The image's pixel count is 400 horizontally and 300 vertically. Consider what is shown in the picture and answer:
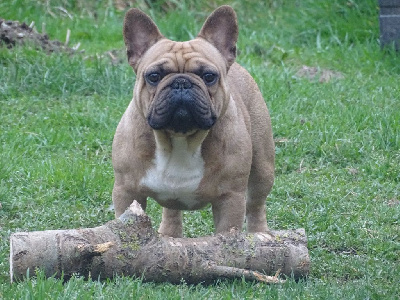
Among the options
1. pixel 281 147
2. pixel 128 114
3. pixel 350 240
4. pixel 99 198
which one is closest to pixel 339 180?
pixel 281 147

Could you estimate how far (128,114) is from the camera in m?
5.26

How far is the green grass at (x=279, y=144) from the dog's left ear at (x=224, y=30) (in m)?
1.40

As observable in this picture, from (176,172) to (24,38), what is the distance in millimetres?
5142

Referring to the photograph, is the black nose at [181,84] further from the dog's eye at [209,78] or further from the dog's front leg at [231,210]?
the dog's front leg at [231,210]

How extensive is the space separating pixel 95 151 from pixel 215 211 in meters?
2.61

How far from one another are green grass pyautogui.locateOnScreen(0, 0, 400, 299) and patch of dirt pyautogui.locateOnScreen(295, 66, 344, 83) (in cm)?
10

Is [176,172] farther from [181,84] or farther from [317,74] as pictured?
[317,74]

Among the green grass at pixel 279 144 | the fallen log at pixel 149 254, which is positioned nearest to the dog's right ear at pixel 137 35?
the fallen log at pixel 149 254

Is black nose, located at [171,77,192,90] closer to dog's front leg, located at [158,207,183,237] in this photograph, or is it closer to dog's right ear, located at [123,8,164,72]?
dog's right ear, located at [123,8,164,72]

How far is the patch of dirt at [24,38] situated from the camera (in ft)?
31.6

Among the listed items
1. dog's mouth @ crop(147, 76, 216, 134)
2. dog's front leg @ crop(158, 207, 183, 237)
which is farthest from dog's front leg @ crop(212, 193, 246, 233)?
dog's front leg @ crop(158, 207, 183, 237)

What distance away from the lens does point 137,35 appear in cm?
539

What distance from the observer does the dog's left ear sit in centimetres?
542

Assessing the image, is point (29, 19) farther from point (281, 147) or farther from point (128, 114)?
point (128, 114)
